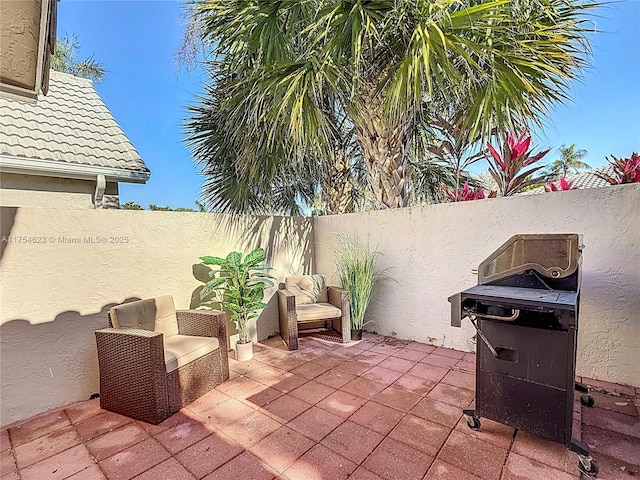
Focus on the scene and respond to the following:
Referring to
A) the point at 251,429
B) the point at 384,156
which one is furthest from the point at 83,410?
the point at 384,156

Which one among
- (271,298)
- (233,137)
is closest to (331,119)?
(233,137)

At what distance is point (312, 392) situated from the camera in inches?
121

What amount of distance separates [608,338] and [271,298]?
397 centimetres

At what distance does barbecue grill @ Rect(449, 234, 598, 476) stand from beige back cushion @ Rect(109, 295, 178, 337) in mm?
2791

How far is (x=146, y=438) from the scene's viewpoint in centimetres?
240

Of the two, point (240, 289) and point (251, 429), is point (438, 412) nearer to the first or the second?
point (251, 429)

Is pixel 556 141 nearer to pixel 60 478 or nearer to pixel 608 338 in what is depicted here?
pixel 608 338

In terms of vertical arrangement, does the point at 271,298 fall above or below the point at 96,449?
above

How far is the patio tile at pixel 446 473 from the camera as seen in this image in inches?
76.2

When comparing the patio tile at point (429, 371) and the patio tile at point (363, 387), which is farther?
the patio tile at point (429, 371)

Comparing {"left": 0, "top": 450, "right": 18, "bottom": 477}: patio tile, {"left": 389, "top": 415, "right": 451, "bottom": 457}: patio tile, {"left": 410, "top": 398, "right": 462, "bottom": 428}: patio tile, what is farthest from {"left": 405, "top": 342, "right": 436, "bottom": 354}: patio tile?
{"left": 0, "top": 450, "right": 18, "bottom": 477}: patio tile

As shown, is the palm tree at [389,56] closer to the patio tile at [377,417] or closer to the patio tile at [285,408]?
the patio tile at [285,408]

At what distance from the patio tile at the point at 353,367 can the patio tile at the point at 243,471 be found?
1.57 meters

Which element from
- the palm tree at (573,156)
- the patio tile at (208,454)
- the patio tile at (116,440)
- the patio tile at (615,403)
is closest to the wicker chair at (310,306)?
the patio tile at (208,454)
